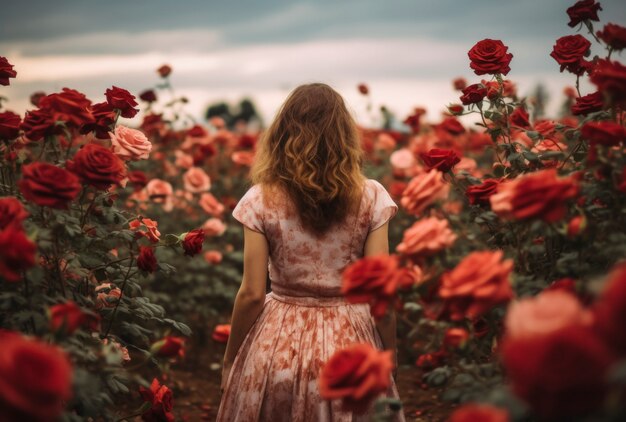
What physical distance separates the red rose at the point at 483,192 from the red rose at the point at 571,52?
1.92 ft

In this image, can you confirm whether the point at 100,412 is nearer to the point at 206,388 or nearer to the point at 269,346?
the point at 269,346

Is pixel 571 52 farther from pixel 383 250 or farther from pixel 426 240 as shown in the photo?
pixel 426 240

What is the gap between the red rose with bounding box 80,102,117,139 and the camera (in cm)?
193

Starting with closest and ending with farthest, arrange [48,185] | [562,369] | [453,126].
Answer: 1. [562,369]
2. [48,185]
3. [453,126]

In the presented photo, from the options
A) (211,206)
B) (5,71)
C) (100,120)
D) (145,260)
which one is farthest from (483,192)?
(211,206)

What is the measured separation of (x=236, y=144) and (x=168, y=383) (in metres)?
3.08

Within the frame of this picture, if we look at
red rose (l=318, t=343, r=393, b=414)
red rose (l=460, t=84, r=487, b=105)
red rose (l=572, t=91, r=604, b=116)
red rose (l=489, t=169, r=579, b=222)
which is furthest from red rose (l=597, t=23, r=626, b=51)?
red rose (l=318, t=343, r=393, b=414)

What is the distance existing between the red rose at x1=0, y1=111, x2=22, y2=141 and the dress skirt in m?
1.10

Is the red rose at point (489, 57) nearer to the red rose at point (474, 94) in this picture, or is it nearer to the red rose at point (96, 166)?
the red rose at point (474, 94)

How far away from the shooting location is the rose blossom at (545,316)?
872 millimetres

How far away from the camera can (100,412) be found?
178 centimetres

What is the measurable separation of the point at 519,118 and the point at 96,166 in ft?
5.53

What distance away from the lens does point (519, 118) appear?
2375 millimetres

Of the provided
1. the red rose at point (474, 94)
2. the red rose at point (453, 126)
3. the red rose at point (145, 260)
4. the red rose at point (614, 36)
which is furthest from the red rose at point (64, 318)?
the red rose at point (453, 126)
